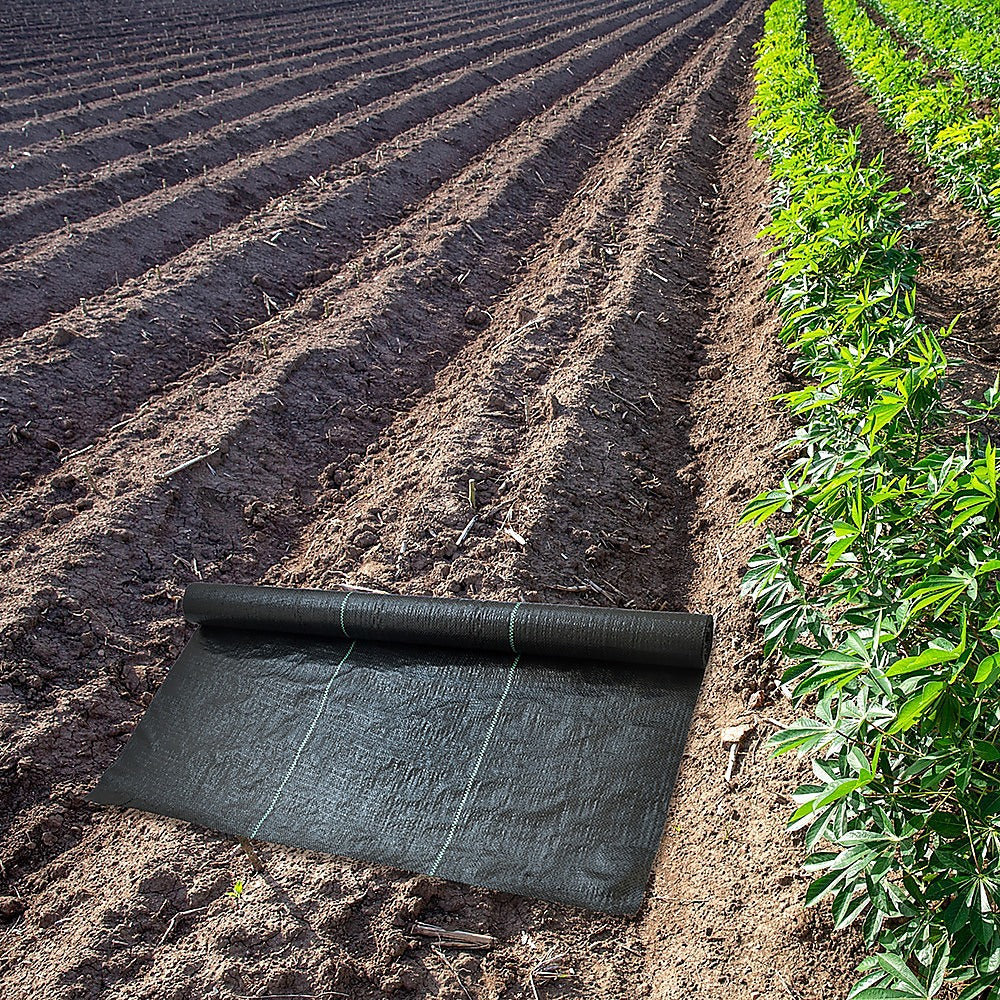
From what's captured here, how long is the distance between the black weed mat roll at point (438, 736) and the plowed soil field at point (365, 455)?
100 mm

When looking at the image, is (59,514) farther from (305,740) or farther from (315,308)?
(315,308)

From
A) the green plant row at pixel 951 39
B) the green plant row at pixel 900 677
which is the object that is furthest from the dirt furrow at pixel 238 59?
the green plant row at pixel 900 677

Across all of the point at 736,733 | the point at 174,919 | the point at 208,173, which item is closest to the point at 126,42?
the point at 208,173

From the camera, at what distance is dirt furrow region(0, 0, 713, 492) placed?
453cm

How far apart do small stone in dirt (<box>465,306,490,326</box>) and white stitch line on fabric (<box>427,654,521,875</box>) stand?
9.50 feet

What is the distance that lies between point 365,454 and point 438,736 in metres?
1.89

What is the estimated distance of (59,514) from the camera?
392cm

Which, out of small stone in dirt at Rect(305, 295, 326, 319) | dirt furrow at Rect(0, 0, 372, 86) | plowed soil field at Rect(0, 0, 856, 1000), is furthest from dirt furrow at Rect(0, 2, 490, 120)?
small stone in dirt at Rect(305, 295, 326, 319)

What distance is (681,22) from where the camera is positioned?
51.3 ft

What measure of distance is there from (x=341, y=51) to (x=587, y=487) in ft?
37.1

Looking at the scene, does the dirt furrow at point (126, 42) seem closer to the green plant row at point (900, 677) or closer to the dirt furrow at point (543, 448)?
the dirt furrow at point (543, 448)

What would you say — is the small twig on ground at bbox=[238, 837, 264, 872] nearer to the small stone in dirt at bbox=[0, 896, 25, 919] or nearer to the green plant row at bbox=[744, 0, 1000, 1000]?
the small stone in dirt at bbox=[0, 896, 25, 919]

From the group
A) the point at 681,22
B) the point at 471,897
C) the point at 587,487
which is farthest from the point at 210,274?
the point at 681,22

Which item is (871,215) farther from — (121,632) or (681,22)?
(681,22)
